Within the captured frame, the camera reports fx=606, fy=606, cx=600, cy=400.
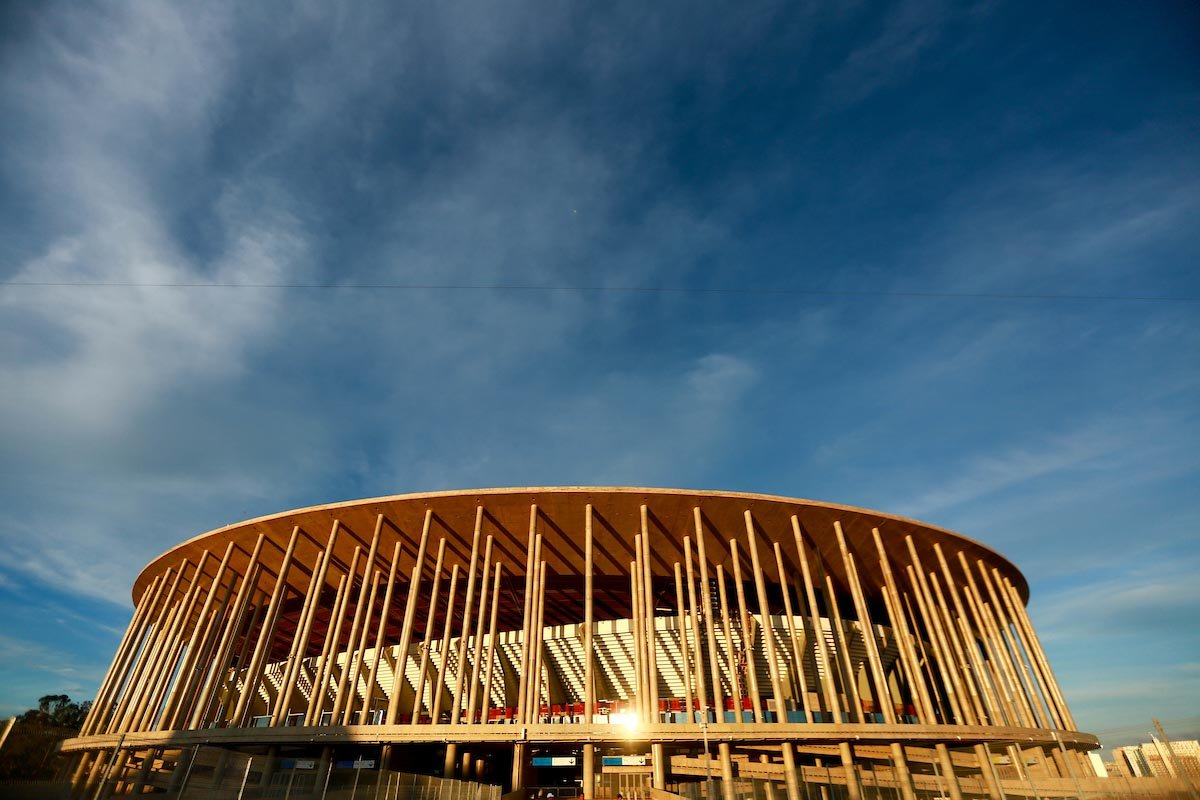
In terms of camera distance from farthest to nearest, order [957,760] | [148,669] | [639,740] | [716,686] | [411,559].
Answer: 1. [148,669]
2. [411,559]
3. [957,760]
4. [716,686]
5. [639,740]

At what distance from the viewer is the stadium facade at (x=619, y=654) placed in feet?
88.5

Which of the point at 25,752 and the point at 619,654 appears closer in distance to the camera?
the point at 25,752

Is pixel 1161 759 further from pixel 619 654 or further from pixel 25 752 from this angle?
pixel 25 752

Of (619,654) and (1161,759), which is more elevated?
(619,654)

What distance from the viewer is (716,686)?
27.1 metres

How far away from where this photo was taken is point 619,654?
36.8 m

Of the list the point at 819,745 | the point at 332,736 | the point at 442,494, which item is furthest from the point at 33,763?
the point at 819,745

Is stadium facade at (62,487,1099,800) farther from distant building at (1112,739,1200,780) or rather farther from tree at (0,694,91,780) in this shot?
tree at (0,694,91,780)

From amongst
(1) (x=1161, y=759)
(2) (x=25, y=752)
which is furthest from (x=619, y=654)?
(2) (x=25, y=752)

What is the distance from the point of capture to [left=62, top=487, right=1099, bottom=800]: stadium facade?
26984 millimetres

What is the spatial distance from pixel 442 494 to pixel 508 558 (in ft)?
26.9

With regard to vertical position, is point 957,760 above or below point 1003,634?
below

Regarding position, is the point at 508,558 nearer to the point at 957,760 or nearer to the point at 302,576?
the point at 302,576

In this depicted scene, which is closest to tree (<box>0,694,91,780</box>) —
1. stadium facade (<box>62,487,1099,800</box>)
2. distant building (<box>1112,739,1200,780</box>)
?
stadium facade (<box>62,487,1099,800</box>)
